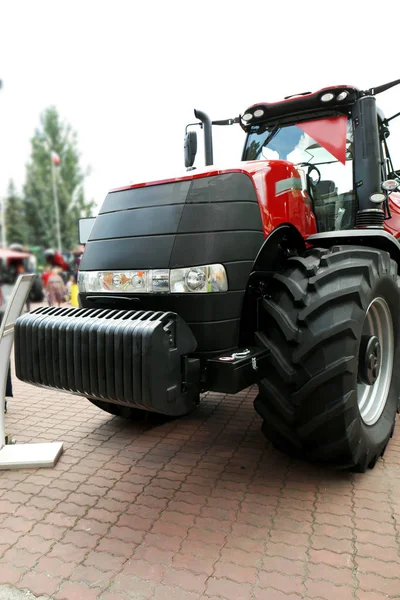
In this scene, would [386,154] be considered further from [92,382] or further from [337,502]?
[92,382]

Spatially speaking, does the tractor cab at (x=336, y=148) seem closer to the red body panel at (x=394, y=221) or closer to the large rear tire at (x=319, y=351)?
the red body panel at (x=394, y=221)

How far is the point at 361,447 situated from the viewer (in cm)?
285

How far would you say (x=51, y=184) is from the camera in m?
2.47

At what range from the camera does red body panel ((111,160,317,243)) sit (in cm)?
273

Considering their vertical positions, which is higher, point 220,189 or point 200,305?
point 220,189

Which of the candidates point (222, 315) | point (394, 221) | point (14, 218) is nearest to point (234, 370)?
point (222, 315)

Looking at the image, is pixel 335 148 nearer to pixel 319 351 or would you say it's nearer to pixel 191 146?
pixel 191 146

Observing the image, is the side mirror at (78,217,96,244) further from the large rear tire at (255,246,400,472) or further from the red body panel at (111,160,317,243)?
the large rear tire at (255,246,400,472)

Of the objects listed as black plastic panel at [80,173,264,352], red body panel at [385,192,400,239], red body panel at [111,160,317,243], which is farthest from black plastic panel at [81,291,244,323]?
red body panel at [385,192,400,239]

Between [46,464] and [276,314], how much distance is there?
1989 millimetres

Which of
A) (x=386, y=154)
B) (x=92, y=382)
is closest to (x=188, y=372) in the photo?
(x=92, y=382)

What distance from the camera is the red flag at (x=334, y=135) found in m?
3.65

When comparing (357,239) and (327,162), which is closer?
(357,239)

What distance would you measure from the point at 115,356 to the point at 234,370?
0.63 m
